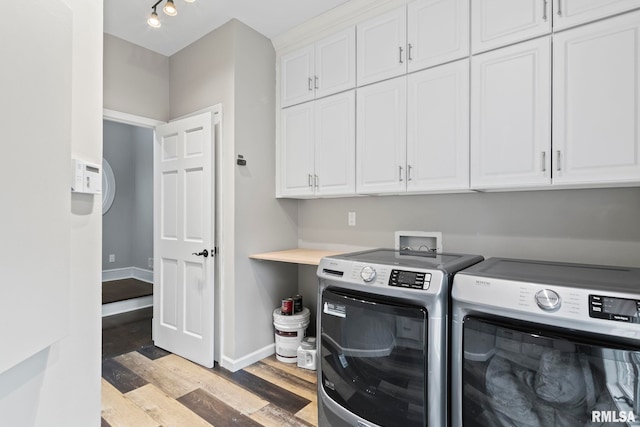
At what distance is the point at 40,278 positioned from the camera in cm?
88

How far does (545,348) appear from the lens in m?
1.21

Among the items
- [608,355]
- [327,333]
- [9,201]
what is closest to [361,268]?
[327,333]

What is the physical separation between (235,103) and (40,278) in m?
2.11

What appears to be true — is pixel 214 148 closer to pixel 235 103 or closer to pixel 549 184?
pixel 235 103

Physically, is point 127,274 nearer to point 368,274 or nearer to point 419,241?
point 419,241

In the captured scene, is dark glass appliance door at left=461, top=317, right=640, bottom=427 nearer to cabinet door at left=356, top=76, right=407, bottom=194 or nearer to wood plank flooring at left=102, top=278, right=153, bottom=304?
cabinet door at left=356, top=76, right=407, bottom=194

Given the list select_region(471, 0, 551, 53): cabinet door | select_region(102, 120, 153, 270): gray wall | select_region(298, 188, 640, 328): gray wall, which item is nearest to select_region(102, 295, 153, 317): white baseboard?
select_region(102, 120, 153, 270): gray wall

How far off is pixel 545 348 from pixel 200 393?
2.18 m

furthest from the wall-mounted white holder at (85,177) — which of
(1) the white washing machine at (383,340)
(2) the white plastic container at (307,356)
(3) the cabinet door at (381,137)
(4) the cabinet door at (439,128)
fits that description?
(2) the white plastic container at (307,356)

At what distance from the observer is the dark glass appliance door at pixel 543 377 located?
3.59 feet

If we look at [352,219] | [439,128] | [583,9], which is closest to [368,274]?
[439,128]

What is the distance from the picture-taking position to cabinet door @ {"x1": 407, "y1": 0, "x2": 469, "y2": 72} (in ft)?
6.44

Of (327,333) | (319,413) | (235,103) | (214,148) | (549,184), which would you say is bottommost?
(319,413)

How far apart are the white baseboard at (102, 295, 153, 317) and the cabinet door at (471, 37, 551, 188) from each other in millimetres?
4331
